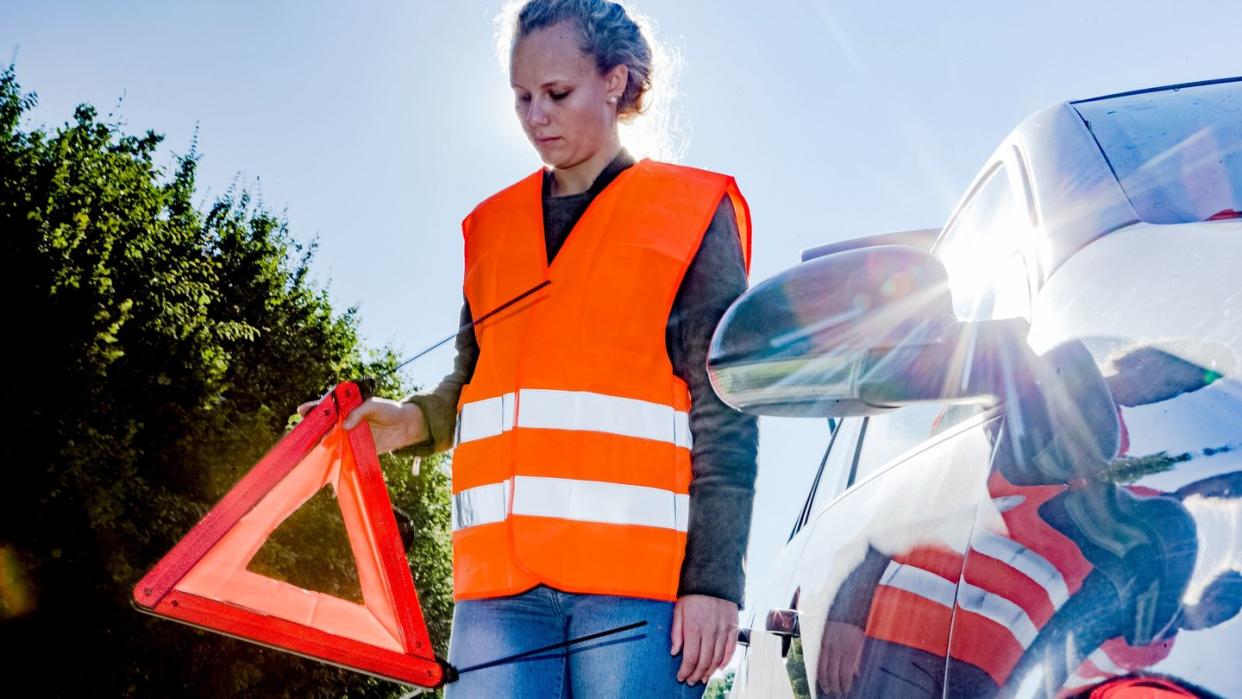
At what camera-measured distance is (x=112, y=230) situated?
23547mm

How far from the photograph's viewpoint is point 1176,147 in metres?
1.89

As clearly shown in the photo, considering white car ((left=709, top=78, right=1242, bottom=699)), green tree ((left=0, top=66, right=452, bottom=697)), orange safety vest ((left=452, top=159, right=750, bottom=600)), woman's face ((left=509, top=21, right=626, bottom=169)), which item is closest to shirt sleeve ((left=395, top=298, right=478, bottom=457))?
orange safety vest ((left=452, top=159, right=750, bottom=600))

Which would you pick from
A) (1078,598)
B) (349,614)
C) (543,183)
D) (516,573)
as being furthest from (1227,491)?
(543,183)

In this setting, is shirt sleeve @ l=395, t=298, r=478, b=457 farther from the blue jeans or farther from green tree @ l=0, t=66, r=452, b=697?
green tree @ l=0, t=66, r=452, b=697

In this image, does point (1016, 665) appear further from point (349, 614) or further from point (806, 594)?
point (349, 614)

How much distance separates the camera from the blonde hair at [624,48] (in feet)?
8.66

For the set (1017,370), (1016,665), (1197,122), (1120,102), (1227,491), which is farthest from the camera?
(1120,102)

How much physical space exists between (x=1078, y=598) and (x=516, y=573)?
52.7 inches

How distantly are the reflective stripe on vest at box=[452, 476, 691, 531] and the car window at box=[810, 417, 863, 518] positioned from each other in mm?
403

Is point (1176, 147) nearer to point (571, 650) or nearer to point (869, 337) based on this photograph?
point (869, 337)

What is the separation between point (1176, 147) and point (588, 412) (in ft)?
3.56

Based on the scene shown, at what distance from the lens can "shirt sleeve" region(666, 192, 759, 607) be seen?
232 cm

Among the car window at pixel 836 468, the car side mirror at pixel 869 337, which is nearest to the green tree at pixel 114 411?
the car window at pixel 836 468

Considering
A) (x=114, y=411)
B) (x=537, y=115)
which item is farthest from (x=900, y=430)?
(x=114, y=411)
